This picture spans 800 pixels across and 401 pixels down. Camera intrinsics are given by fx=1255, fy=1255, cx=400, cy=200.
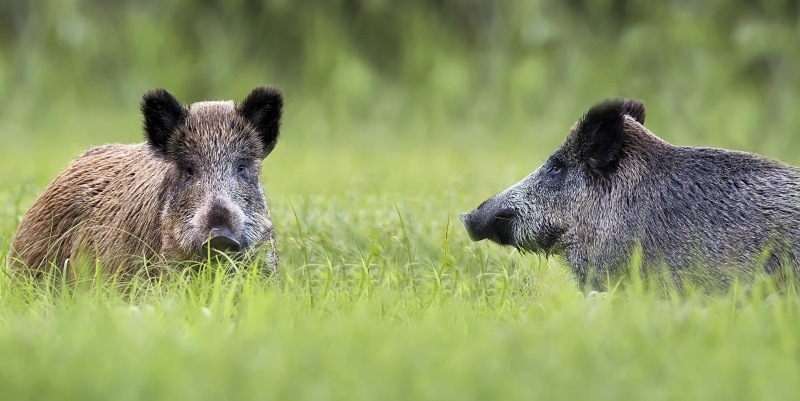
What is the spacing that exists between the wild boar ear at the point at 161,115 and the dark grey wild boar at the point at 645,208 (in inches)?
63.3

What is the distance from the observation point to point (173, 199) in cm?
621

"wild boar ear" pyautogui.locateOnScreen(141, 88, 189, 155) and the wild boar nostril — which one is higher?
"wild boar ear" pyautogui.locateOnScreen(141, 88, 189, 155)

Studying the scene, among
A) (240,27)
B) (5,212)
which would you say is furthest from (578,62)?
(5,212)

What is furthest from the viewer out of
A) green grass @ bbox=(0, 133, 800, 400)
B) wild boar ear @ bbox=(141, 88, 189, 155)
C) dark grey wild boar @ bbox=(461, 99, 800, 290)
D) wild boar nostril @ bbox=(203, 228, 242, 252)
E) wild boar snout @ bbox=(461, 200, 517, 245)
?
wild boar snout @ bbox=(461, 200, 517, 245)

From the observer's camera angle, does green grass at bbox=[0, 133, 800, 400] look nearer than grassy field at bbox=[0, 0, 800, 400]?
Yes

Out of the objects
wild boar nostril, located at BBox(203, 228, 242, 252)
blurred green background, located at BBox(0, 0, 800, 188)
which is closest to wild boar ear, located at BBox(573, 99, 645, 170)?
wild boar nostril, located at BBox(203, 228, 242, 252)

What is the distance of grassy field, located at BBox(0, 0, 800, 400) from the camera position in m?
3.93

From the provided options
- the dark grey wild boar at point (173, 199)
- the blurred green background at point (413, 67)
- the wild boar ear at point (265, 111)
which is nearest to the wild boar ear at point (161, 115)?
the dark grey wild boar at point (173, 199)

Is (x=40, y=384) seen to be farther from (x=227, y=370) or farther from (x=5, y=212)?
(x=5, y=212)

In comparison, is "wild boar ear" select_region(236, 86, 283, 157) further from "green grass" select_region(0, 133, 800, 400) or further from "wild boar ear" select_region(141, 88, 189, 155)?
"green grass" select_region(0, 133, 800, 400)

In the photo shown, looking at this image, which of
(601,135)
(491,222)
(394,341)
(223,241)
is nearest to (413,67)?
(491,222)

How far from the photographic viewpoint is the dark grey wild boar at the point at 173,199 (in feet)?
19.8

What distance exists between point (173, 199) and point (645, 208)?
7.73 feet

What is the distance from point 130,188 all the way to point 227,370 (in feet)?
9.72
